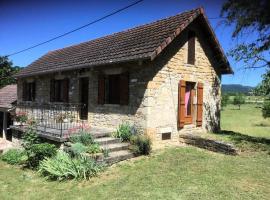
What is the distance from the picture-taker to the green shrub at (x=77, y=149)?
9078 millimetres

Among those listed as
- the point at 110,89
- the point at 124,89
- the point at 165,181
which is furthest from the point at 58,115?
the point at 165,181

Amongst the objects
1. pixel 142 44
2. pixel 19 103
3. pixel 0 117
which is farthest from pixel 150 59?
pixel 0 117

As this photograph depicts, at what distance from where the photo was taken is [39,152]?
986 centimetres

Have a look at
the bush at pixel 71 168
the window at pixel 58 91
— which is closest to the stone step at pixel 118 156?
the bush at pixel 71 168

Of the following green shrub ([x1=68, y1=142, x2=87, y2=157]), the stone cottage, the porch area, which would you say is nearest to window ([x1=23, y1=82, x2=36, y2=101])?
the porch area

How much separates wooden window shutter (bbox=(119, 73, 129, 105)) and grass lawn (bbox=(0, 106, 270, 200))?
2848 mm

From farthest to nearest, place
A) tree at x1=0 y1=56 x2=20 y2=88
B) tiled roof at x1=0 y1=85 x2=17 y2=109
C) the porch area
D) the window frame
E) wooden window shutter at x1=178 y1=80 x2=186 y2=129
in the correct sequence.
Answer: tree at x1=0 y1=56 x2=20 y2=88 < tiled roof at x1=0 y1=85 x2=17 y2=109 < the window frame < wooden window shutter at x1=178 y1=80 x2=186 y2=129 < the porch area

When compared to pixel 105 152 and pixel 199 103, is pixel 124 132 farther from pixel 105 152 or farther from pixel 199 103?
pixel 199 103

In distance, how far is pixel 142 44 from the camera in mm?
11984

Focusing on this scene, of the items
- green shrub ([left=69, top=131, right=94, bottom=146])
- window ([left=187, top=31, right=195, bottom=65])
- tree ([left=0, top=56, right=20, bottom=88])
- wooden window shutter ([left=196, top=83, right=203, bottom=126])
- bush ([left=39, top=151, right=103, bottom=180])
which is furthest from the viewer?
tree ([left=0, top=56, right=20, bottom=88])

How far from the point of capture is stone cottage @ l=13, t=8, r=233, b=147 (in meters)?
11.4

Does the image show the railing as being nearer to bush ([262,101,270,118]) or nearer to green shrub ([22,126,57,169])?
green shrub ([22,126,57,169])

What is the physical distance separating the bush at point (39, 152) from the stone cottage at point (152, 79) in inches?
127

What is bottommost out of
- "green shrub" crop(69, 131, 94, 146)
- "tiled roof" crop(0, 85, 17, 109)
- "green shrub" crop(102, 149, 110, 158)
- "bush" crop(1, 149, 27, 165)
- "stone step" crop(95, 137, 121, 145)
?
"bush" crop(1, 149, 27, 165)
